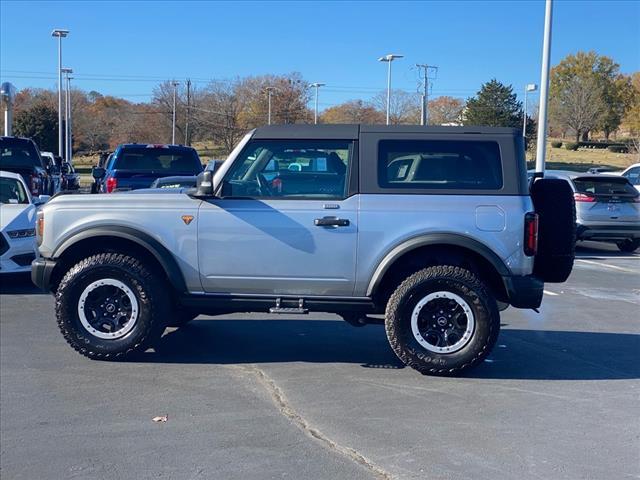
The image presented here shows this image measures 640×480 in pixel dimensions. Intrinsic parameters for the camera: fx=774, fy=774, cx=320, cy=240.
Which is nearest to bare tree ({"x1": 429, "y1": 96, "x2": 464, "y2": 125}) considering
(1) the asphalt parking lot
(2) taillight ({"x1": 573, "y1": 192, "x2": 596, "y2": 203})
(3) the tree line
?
(3) the tree line

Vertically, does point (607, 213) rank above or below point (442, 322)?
above

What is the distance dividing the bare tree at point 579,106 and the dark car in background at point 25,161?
192ft

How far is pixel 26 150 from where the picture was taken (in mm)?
17641


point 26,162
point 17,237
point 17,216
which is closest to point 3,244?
point 17,237

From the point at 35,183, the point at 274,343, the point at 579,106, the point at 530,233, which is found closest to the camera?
the point at 530,233

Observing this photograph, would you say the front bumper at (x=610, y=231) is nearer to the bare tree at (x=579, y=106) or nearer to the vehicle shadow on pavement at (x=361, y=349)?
the vehicle shadow on pavement at (x=361, y=349)

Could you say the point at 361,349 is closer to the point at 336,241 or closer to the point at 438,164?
the point at 336,241

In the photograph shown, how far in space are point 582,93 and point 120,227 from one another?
66.7 m

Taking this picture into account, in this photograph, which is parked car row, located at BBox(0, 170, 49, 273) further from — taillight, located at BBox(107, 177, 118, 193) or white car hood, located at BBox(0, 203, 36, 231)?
taillight, located at BBox(107, 177, 118, 193)

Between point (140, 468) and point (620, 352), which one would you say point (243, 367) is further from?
point (620, 352)

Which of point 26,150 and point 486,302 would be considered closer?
point 486,302

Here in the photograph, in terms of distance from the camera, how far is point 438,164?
6.52 metres

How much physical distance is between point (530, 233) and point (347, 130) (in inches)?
69.5

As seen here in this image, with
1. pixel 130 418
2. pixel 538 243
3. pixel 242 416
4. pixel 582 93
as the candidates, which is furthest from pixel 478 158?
pixel 582 93
